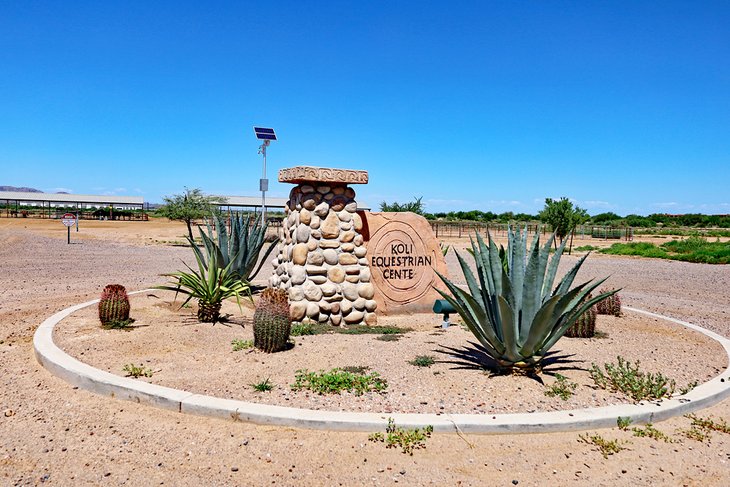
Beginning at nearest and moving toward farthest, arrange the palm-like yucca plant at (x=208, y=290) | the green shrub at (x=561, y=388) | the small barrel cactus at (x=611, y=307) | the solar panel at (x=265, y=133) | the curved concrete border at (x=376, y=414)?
the curved concrete border at (x=376, y=414)
the green shrub at (x=561, y=388)
the palm-like yucca plant at (x=208, y=290)
the small barrel cactus at (x=611, y=307)
the solar panel at (x=265, y=133)

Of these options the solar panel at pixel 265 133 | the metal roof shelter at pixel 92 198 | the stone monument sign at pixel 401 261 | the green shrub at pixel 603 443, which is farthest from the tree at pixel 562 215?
the metal roof shelter at pixel 92 198

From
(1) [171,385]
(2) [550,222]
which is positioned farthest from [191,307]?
(2) [550,222]

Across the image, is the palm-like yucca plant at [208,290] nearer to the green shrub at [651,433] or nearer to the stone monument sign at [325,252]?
the stone monument sign at [325,252]

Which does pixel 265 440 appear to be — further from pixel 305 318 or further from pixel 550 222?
pixel 550 222

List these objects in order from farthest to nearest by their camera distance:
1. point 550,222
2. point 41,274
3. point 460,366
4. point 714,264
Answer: point 550,222 → point 714,264 → point 41,274 → point 460,366

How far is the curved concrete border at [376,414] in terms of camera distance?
400 cm

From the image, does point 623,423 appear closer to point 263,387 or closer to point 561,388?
point 561,388

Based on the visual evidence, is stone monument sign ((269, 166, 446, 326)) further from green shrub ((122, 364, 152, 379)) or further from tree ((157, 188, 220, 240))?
tree ((157, 188, 220, 240))

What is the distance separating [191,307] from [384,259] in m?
3.44

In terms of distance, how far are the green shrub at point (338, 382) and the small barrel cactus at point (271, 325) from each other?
35.8 inches

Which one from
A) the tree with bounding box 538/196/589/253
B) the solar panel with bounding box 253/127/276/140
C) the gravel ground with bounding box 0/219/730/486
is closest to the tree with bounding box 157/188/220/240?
the solar panel with bounding box 253/127/276/140

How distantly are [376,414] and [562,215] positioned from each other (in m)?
29.3

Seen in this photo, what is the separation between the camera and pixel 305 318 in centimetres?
771

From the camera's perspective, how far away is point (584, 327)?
23.7 feet
